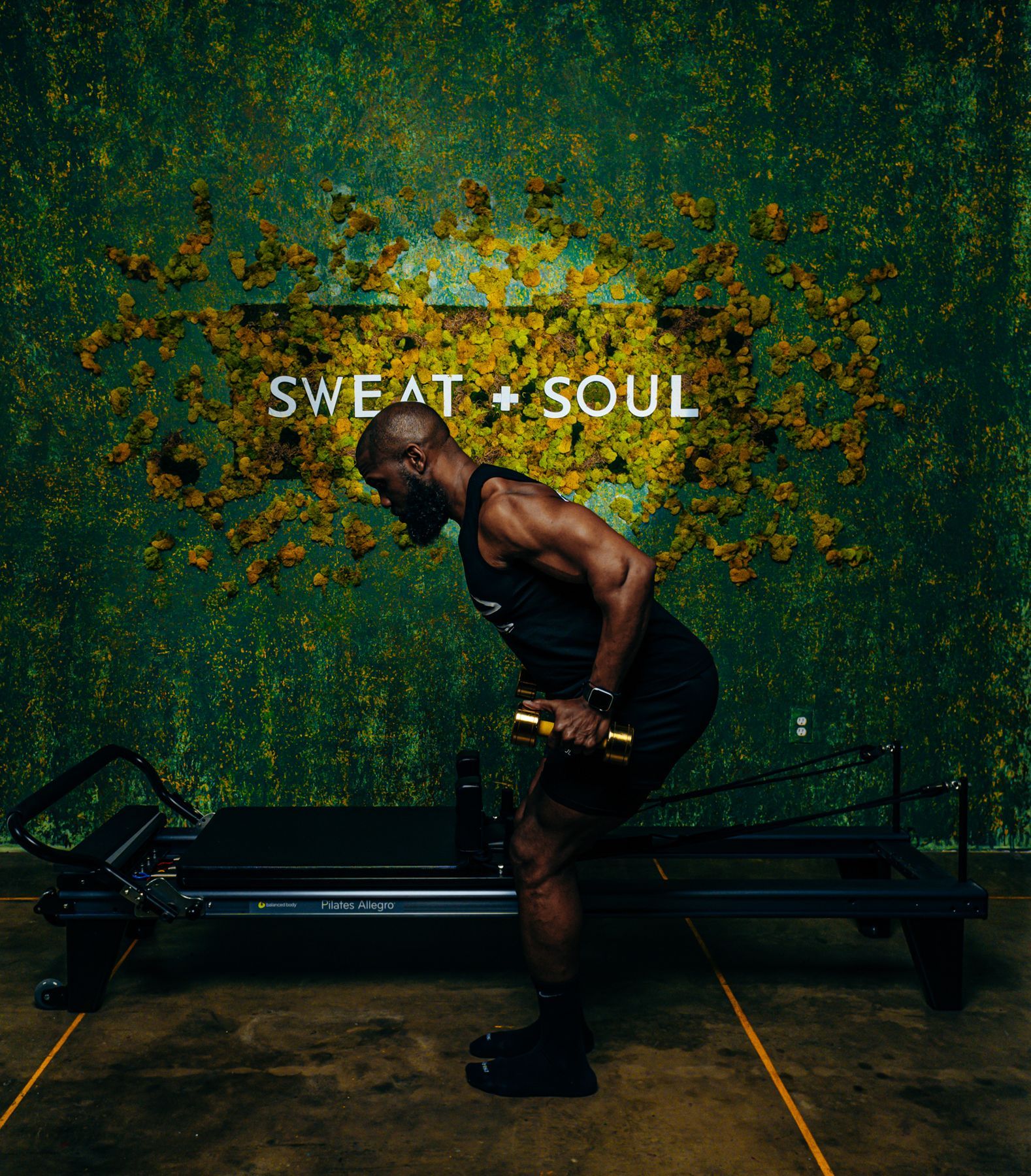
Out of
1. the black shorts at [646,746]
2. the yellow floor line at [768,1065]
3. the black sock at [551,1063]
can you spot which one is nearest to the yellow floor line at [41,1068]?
the black sock at [551,1063]

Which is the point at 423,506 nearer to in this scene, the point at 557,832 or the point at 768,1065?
the point at 557,832

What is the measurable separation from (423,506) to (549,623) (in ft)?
1.34

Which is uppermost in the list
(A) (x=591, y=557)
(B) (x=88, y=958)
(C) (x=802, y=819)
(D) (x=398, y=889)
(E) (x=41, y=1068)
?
(A) (x=591, y=557)

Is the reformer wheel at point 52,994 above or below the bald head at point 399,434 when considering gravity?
below

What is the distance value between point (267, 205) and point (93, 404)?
1.02 meters

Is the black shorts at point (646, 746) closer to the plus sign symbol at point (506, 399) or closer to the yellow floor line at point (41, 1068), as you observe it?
the yellow floor line at point (41, 1068)

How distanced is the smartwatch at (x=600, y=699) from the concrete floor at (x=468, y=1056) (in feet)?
2.92

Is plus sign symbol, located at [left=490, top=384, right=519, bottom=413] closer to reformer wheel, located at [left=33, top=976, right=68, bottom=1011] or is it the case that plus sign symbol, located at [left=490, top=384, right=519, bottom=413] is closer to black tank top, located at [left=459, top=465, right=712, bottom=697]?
black tank top, located at [left=459, top=465, right=712, bottom=697]

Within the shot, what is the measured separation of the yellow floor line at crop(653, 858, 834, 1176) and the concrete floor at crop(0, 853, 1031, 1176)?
0.02 metres

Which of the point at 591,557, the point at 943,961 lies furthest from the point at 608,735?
the point at 943,961

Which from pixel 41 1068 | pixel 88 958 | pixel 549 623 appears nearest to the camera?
pixel 549 623

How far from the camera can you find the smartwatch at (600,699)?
2270 millimetres

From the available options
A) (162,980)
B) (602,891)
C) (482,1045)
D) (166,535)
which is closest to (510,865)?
(602,891)

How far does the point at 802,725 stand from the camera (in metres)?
4.17
